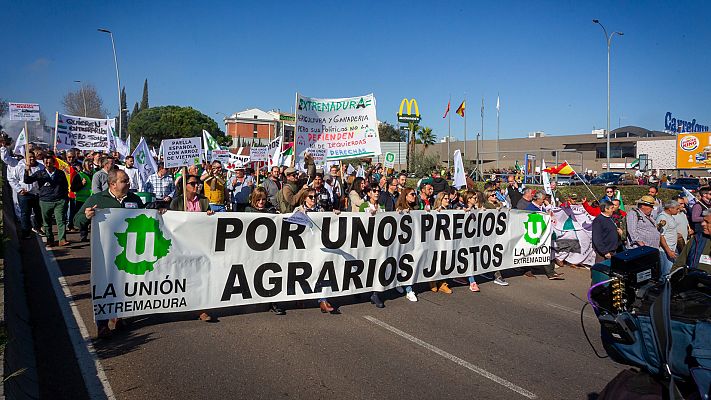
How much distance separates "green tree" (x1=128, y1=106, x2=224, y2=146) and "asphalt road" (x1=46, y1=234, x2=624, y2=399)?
6838 centimetres

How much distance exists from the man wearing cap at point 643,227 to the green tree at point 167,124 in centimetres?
6786

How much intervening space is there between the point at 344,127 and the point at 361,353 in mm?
6527

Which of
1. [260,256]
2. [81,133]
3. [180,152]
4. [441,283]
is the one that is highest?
[81,133]

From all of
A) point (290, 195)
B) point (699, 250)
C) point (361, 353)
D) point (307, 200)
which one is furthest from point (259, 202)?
point (699, 250)

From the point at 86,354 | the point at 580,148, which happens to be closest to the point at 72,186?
the point at 86,354

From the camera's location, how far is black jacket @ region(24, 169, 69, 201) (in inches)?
408

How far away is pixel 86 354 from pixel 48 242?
252 inches

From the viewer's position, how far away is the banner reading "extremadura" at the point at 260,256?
5.88 meters

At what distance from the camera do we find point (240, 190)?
13.7 metres

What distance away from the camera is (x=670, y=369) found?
237cm

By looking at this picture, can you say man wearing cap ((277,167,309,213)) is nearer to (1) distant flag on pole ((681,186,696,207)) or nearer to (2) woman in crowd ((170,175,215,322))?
(2) woman in crowd ((170,175,215,322))

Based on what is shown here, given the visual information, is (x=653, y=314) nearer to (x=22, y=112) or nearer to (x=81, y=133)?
(x=81, y=133)

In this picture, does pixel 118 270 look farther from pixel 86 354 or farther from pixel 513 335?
pixel 513 335

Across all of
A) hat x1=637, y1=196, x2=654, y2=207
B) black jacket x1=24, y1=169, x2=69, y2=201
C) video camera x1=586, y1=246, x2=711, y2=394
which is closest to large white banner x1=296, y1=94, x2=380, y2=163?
black jacket x1=24, y1=169, x2=69, y2=201
